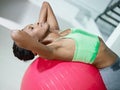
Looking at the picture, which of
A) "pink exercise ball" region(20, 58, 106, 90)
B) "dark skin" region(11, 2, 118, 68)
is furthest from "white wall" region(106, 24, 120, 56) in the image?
"pink exercise ball" region(20, 58, 106, 90)

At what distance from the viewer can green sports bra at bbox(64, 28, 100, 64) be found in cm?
119

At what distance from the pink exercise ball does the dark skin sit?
4 centimetres

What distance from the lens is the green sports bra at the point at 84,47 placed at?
1.19 meters

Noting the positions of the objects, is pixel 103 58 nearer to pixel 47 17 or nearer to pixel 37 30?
pixel 37 30

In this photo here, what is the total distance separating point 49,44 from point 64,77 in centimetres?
16

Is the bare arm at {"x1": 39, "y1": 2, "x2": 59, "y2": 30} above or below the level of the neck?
below

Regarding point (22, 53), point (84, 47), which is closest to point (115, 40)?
point (84, 47)

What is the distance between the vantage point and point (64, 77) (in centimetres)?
115

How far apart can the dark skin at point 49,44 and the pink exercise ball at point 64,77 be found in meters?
0.04

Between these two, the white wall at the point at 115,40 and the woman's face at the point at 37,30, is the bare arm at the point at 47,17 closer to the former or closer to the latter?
the woman's face at the point at 37,30

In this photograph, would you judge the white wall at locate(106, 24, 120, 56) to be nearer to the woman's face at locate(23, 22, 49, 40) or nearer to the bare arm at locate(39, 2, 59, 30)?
the bare arm at locate(39, 2, 59, 30)

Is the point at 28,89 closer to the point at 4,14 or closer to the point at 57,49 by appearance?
the point at 57,49

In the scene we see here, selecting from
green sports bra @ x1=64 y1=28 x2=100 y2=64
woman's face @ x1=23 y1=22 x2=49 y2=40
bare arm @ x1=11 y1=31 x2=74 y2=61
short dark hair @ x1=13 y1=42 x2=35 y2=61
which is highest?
green sports bra @ x1=64 y1=28 x2=100 y2=64

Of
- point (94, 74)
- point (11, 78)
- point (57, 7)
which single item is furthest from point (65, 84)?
point (57, 7)
